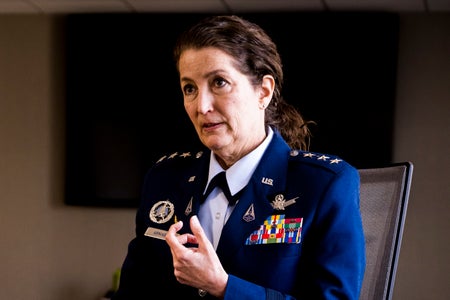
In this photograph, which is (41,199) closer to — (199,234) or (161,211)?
(161,211)

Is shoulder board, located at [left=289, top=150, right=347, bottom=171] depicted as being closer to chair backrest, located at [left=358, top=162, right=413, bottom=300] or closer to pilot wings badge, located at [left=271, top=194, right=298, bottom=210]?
pilot wings badge, located at [left=271, top=194, right=298, bottom=210]

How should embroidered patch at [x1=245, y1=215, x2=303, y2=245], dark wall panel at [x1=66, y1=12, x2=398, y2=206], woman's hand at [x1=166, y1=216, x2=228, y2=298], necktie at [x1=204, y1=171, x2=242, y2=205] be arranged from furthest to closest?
dark wall panel at [x1=66, y1=12, x2=398, y2=206] < necktie at [x1=204, y1=171, x2=242, y2=205] < embroidered patch at [x1=245, y1=215, x2=303, y2=245] < woman's hand at [x1=166, y1=216, x2=228, y2=298]

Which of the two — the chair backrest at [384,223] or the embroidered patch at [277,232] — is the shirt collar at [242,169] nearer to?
the embroidered patch at [277,232]

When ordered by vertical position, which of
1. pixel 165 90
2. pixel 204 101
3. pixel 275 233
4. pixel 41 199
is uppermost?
pixel 165 90

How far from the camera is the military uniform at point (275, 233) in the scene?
145 cm

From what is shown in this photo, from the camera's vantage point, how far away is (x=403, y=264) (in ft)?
13.7

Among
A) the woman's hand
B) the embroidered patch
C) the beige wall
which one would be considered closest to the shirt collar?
the embroidered patch

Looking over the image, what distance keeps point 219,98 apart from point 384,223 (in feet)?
1.68

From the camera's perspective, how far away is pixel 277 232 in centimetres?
155

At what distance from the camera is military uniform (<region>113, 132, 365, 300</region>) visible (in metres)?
1.45

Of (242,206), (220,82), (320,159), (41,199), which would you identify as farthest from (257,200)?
(41,199)

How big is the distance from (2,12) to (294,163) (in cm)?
353

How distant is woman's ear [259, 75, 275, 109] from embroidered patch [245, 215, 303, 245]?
262mm

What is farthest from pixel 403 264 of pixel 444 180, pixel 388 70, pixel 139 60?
pixel 139 60
